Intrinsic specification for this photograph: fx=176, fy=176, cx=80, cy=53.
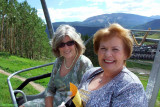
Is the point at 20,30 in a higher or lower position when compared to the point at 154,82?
higher

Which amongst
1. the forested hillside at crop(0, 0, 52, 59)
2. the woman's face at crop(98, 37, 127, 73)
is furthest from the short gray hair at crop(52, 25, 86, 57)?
the forested hillside at crop(0, 0, 52, 59)

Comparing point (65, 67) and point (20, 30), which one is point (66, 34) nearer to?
point (65, 67)

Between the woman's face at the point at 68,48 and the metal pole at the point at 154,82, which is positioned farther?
the woman's face at the point at 68,48

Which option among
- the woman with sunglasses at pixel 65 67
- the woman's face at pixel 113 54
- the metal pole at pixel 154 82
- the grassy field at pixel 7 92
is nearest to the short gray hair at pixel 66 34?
the woman with sunglasses at pixel 65 67

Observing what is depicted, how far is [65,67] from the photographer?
223 cm

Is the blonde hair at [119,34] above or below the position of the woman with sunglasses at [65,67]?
above

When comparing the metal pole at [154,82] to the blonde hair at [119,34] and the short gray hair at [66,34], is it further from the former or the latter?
the short gray hair at [66,34]

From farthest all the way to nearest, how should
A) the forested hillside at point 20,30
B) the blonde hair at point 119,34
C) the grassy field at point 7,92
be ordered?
1. the forested hillside at point 20,30
2. the grassy field at point 7,92
3. the blonde hair at point 119,34

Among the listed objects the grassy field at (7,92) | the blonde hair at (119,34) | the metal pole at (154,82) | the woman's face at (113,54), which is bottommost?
the grassy field at (7,92)

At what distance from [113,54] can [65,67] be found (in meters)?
0.96

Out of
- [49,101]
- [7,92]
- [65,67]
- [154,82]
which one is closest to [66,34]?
[65,67]

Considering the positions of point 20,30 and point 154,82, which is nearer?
point 154,82

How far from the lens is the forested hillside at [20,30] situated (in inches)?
766

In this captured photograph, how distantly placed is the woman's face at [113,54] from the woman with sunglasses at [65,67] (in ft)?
2.16
